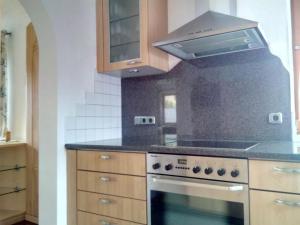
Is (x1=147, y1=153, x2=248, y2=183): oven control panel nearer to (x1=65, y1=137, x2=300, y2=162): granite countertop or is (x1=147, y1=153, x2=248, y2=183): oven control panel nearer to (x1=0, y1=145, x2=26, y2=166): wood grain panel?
(x1=65, y1=137, x2=300, y2=162): granite countertop

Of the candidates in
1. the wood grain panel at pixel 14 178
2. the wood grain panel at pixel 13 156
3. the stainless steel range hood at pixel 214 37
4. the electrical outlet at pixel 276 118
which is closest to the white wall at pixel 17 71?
the wood grain panel at pixel 13 156

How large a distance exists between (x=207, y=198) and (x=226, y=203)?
102mm

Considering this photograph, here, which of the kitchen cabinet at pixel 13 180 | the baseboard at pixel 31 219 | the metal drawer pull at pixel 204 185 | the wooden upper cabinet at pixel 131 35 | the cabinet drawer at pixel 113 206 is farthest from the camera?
the kitchen cabinet at pixel 13 180

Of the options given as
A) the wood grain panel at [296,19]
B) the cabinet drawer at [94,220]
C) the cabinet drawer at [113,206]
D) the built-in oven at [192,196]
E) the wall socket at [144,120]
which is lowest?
the cabinet drawer at [94,220]

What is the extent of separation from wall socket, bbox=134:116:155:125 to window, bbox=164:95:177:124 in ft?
0.43

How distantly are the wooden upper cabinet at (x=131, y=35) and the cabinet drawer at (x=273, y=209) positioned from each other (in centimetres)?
118

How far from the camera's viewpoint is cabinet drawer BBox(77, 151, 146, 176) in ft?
5.10

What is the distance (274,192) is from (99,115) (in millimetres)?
1468

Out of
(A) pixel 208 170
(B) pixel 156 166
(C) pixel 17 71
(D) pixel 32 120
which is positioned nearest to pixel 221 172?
(A) pixel 208 170

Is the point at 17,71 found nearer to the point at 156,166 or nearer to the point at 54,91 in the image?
the point at 54,91

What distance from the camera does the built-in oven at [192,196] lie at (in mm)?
1269

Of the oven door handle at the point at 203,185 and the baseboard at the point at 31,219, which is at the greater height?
the oven door handle at the point at 203,185

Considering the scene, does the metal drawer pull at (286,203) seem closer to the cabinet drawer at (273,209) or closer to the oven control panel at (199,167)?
the cabinet drawer at (273,209)

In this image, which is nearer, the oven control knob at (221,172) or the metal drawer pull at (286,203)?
the metal drawer pull at (286,203)
